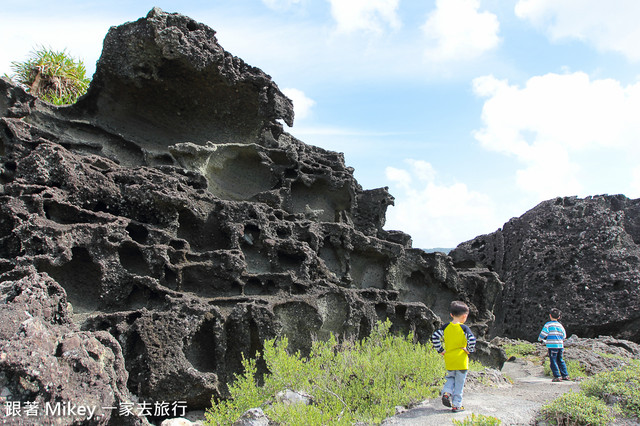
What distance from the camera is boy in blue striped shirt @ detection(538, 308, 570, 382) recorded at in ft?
32.0

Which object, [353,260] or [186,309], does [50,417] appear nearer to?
[186,309]

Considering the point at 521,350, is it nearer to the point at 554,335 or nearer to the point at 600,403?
the point at 554,335

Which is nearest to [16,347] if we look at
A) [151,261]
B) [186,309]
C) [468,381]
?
[186,309]

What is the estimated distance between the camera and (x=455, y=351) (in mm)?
6777

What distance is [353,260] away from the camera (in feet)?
41.1

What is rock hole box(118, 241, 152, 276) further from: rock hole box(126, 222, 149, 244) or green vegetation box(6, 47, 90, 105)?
green vegetation box(6, 47, 90, 105)

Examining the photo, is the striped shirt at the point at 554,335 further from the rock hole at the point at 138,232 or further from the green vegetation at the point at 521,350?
the rock hole at the point at 138,232

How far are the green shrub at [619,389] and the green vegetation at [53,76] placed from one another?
56.9 ft

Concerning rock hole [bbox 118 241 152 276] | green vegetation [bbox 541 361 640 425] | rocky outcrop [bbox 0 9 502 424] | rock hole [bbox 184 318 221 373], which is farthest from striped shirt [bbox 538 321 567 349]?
rock hole [bbox 118 241 152 276]

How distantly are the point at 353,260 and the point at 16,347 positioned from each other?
8632 mm

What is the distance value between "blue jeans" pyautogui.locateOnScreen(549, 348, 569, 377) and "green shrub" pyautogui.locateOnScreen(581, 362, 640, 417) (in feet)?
6.53

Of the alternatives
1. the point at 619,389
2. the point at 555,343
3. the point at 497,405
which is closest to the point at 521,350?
the point at 555,343

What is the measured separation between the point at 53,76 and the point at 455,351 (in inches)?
680

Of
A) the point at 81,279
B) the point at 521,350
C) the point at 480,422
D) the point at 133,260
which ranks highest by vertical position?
the point at 133,260
